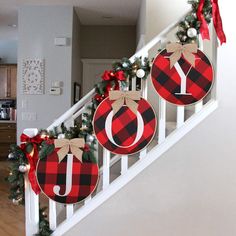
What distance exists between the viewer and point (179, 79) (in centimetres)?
243

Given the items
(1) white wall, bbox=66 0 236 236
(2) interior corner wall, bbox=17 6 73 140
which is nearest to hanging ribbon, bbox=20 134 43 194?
(1) white wall, bbox=66 0 236 236

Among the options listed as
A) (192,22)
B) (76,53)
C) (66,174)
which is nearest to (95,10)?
(76,53)

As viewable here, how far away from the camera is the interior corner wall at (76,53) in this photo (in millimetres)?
5965

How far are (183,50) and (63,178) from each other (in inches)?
45.3

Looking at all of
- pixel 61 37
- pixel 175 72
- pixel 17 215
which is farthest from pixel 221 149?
pixel 61 37

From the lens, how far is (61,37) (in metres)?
5.71

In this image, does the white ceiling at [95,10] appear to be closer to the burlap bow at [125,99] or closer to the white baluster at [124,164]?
the burlap bow at [125,99]

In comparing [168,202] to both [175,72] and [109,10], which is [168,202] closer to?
[175,72]

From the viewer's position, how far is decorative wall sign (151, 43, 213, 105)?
2.41 m

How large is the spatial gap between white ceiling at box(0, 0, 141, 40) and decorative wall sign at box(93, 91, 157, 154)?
336cm

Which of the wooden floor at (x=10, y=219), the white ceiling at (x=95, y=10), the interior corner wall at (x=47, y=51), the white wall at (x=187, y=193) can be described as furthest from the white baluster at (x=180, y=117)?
the interior corner wall at (x=47, y=51)

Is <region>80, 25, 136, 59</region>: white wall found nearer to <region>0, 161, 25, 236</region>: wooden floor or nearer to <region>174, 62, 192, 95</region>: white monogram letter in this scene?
<region>0, 161, 25, 236</region>: wooden floor

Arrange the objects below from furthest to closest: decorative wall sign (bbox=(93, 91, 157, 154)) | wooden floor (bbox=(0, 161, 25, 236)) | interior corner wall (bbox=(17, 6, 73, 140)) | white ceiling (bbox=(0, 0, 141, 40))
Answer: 1. interior corner wall (bbox=(17, 6, 73, 140))
2. white ceiling (bbox=(0, 0, 141, 40))
3. wooden floor (bbox=(0, 161, 25, 236))
4. decorative wall sign (bbox=(93, 91, 157, 154))

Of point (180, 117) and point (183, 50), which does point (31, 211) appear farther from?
point (183, 50)
